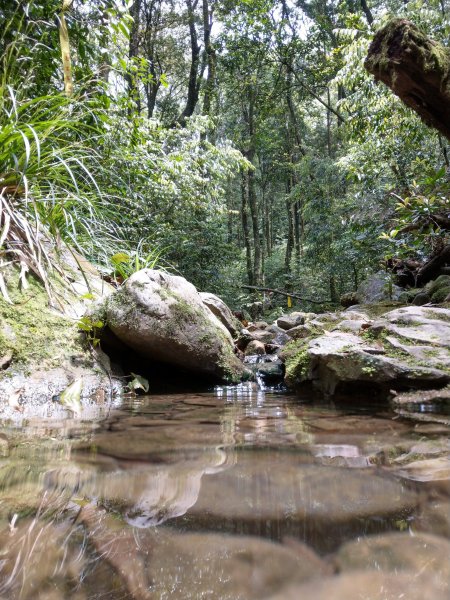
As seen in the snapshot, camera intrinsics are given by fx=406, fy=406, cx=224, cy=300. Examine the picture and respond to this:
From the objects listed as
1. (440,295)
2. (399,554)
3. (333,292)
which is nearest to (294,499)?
(399,554)

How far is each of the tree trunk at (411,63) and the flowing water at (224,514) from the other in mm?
3077

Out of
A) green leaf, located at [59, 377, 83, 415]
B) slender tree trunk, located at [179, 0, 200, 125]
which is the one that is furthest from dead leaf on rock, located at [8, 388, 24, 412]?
slender tree trunk, located at [179, 0, 200, 125]

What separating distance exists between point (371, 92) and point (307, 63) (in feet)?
20.4

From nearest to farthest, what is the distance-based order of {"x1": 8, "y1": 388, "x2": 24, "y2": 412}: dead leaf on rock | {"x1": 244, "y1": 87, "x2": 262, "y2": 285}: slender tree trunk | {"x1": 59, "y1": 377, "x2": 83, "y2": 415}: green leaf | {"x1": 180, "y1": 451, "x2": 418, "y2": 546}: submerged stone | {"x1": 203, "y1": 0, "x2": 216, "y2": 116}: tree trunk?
{"x1": 180, "y1": 451, "x2": 418, "y2": 546}: submerged stone → {"x1": 8, "y1": 388, "x2": 24, "y2": 412}: dead leaf on rock → {"x1": 59, "y1": 377, "x2": 83, "y2": 415}: green leaf → {"x1": 203, "y1": 0, "x2": 216, "y2": 116}: tree trunk → {"x1": 244, "y1": 87, "x2": 262, "y2": 285}: slender tree trunk

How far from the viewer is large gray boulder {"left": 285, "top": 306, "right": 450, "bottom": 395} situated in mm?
2363

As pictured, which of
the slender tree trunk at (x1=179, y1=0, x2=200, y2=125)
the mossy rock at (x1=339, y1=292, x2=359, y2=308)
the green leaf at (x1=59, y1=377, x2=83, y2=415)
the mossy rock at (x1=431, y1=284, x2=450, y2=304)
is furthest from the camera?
the slender tree trunk at (x1=179, y1=0, x2=200, y2=125)

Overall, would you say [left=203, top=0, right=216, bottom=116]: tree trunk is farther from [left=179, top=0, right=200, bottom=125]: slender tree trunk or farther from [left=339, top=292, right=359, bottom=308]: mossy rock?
[left=339, top=292, right=359, bottom=308]: mossy rock

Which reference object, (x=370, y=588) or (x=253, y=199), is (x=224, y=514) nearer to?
(x=370, y=588)

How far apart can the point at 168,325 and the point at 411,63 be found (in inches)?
114

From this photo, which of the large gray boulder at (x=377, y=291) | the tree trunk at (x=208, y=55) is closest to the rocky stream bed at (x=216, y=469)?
the large gray boulder at (x=377, y=291)

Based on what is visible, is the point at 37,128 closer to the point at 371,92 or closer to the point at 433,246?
the point at 433,246

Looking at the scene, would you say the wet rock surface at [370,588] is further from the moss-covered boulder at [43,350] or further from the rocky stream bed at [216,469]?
the moss-covered boulder at [43,350]

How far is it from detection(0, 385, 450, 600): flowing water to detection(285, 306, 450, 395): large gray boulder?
0.82 m

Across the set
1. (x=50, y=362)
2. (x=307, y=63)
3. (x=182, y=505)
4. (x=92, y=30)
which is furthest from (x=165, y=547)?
(x=307, y=63)
